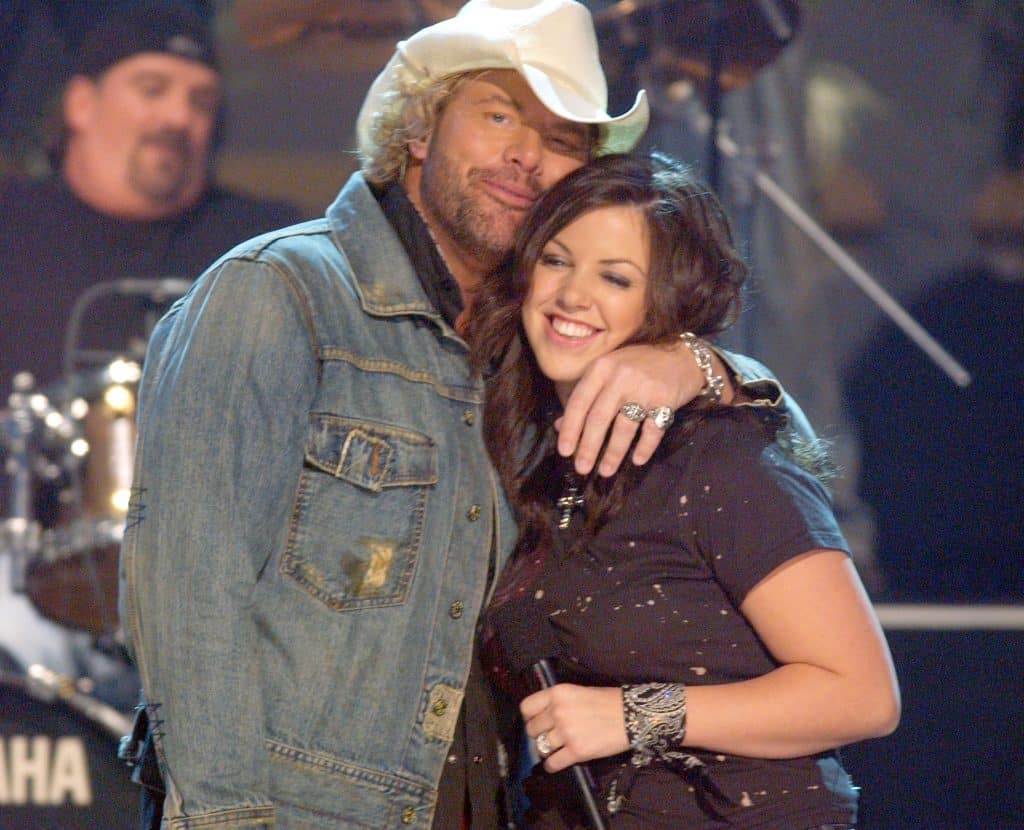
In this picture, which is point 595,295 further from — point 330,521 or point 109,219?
point 109,219

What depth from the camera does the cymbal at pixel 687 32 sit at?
3607 millimetres

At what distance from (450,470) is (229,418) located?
0.39 metres

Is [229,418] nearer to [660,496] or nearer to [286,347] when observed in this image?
[286,347]

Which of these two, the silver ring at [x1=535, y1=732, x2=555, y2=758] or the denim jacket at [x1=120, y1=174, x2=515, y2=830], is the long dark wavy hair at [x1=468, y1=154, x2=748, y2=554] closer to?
the denim jacket at [x1=120, y1=174, x2=515, y2=830]

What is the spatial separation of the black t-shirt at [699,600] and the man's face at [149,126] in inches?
97.6

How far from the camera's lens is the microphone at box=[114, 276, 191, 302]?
3.51 m

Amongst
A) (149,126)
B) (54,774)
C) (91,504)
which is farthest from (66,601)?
(149,126)

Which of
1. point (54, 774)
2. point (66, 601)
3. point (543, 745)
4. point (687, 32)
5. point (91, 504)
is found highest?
point (687, 32)

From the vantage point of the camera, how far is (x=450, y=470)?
78.2 inches

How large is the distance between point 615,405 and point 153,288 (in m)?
2.09

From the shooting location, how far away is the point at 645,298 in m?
2.04

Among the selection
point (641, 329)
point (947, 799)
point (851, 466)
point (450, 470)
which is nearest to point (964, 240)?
point (851, 466)

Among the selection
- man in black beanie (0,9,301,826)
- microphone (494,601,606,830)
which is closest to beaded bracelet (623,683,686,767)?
microphone (494,601,606,830)

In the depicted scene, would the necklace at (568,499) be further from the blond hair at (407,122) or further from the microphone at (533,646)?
the blond hair at (407,122)
